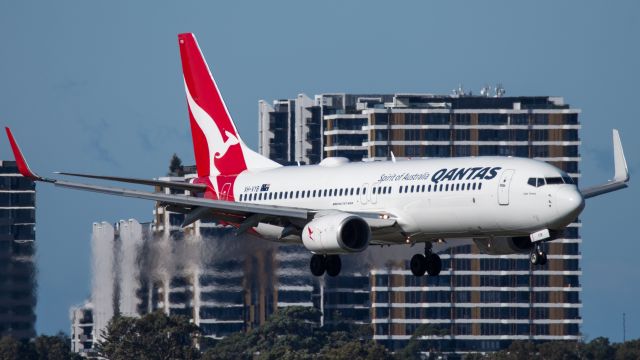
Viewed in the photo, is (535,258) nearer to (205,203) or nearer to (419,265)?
(419,265)

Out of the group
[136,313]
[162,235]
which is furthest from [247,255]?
[136,313]

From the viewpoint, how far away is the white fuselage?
77750 millimetres

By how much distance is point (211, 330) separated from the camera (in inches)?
6826

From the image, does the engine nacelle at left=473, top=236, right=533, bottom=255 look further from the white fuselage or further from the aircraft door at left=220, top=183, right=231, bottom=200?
the aircraft door at left=220, top=183, right=231, bottom=200

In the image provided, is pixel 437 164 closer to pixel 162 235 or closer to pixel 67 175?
pixel 67 175

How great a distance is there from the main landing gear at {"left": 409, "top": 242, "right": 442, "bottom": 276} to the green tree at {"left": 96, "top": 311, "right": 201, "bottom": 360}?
2768 inches

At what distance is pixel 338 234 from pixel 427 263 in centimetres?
677

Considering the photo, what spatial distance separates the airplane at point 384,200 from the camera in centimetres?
7831

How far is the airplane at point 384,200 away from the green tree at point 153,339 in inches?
2534

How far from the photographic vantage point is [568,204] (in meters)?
76.8

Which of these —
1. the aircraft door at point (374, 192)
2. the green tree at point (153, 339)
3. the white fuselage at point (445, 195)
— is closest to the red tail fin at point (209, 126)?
the white fuselage at point (445, 195)

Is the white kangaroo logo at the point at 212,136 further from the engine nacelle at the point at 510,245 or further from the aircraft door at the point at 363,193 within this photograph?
the engine nacelle at the point at 510,245

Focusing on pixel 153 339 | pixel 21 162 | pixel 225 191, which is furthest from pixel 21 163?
pixel 153 339

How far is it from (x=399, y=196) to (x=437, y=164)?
7.58 ft
